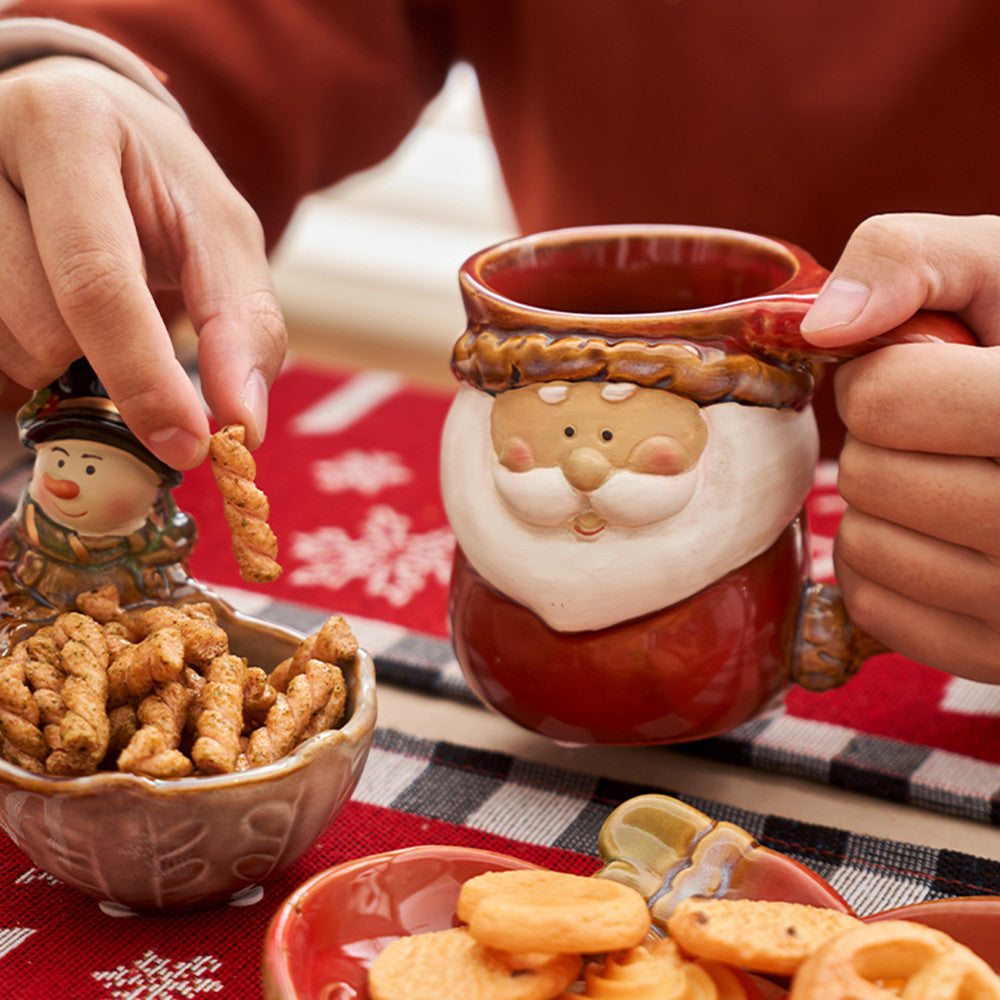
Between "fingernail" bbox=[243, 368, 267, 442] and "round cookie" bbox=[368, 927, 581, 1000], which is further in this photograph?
"fingernail" bbox=[243, 368, 267, 442]

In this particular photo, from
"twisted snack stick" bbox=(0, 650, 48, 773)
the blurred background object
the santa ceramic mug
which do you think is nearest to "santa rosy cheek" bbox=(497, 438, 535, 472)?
the santa ceramic mug

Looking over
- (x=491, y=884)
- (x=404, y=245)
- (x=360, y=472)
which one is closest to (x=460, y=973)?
(x=491, y=884)

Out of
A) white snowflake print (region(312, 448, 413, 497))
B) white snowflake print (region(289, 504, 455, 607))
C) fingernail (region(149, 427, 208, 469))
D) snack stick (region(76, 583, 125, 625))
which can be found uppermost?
fingernail (region(149, 427, 208, 469))

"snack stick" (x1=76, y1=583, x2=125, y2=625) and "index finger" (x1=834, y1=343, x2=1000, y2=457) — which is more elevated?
"index finger" (x1=834, y1=343, x2=1000, y2=457)

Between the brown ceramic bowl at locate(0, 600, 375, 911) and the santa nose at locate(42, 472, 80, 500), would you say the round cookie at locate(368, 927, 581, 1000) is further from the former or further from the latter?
the santa nose at locate(42, 472, 80, 500)

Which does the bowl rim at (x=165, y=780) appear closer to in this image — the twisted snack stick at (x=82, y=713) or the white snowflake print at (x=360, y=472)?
the twisted snack stick at (x=82, y=713)

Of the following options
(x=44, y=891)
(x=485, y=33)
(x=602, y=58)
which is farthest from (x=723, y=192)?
(x=44, y=891)

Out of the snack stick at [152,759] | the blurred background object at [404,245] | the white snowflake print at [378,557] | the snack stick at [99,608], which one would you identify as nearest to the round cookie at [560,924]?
the snack stick at [152,759]
